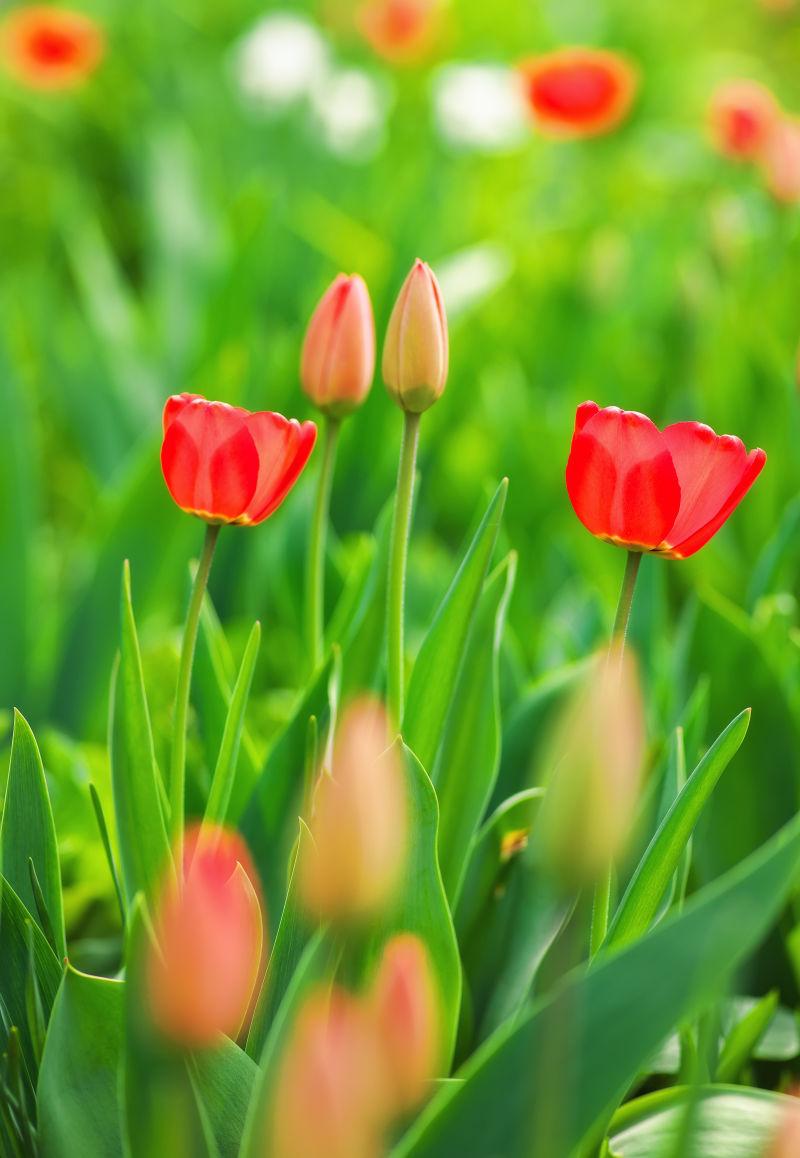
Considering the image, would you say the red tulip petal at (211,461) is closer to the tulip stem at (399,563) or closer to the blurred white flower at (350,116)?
the tulip stem at (399,563)

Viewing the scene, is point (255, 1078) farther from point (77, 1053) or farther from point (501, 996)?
point (501, 996)

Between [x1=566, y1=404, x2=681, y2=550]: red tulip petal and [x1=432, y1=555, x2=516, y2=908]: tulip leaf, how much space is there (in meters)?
0.20

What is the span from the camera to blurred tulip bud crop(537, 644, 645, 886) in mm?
445

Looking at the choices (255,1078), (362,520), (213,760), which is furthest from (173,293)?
(255,1078)

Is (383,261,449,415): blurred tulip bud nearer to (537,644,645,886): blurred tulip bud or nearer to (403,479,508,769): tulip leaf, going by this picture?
(403,479,508,769): tulip leaf

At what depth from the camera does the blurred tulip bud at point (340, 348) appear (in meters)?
0.76

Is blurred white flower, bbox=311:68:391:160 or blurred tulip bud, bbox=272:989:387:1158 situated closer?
blurred tulip bud, bbox=272:989:387:1158

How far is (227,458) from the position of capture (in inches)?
25.4

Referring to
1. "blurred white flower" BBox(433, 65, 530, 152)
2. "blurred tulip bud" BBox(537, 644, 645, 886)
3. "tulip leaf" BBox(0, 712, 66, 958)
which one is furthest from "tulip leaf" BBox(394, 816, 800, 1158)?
"blurred white flower" BBox(433, 65, 530, 152)

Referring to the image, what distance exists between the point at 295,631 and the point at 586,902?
64cm

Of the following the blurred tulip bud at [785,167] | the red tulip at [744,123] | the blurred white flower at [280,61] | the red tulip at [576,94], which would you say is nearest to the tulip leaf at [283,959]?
the blurred tulip bud at [785,167]

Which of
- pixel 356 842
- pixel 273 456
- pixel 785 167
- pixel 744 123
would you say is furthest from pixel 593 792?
pixel 744 123

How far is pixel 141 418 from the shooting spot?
1738mm

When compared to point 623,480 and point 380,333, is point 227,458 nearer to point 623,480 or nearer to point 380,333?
point 623,480
